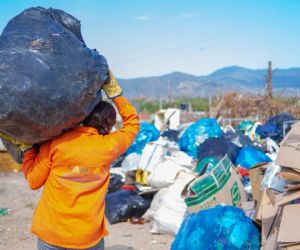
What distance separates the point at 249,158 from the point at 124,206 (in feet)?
5.72

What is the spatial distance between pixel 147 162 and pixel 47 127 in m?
4.31

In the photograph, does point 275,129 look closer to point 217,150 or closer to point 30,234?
point 217,150

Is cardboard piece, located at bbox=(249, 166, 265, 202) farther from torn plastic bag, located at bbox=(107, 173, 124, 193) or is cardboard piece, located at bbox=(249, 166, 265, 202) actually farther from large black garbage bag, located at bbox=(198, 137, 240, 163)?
torn plastic bag, located at bbox=(107, 173, 124, 193)

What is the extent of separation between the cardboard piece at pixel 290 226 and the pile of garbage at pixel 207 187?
0.13 feet

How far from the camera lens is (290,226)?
111 inches

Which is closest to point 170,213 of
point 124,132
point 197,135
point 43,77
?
point 124,132

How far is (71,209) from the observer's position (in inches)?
92.6

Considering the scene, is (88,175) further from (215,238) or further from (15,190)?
(15,190)

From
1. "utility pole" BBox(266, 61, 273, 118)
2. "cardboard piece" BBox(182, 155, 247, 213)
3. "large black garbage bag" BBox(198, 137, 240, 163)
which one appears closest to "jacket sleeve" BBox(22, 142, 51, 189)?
"cardboard piece" BBox(182, 155, 247, 213)

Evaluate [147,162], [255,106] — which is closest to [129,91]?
[255,106]

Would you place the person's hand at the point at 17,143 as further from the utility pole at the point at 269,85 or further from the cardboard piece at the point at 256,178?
the utility pole at the point at 269,85

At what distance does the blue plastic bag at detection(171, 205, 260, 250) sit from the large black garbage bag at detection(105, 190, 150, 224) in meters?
2.06

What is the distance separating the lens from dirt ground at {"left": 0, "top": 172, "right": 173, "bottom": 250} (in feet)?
15.6

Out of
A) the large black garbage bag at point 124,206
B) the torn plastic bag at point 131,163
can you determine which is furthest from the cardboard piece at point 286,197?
the torn plastic bag at point 131,163
